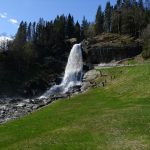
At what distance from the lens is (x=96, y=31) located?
14688cm

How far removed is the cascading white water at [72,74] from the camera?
95.7m

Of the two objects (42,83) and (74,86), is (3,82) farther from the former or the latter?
(74,86)

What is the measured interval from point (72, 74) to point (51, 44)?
29.6 metres

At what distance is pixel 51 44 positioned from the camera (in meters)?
133

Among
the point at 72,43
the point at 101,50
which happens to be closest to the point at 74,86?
the point at 101,50

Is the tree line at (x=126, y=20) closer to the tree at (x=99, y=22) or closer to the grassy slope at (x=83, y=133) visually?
the tree at (x=99, y=22)

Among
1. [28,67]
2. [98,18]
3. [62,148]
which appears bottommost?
[62,148]

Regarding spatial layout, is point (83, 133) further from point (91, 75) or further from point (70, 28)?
point (70, 28)

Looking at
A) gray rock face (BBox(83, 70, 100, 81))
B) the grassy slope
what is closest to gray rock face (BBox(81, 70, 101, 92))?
gray rock face (BBox(83, 70, 100, 81))

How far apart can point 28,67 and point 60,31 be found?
29.1m

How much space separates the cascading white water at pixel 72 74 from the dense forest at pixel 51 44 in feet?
10.6

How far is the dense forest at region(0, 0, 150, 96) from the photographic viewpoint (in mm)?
106256

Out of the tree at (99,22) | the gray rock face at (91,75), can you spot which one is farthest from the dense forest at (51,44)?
the gray rock face at (91,75)

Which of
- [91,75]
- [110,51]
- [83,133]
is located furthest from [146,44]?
[83,133]
